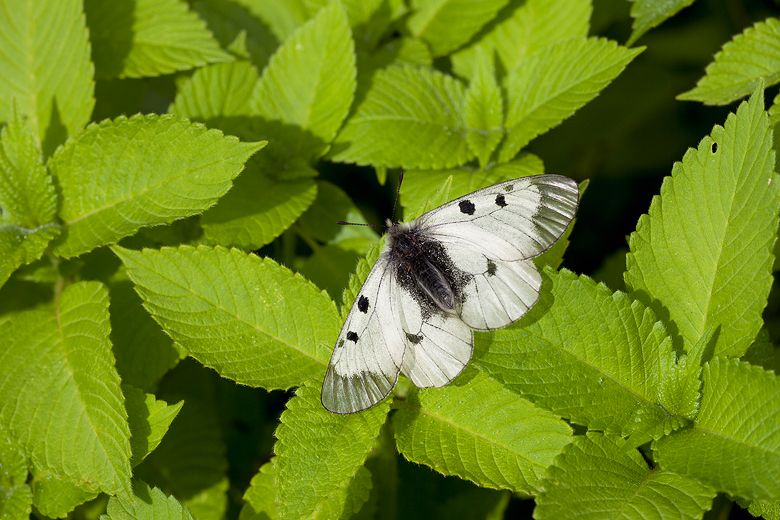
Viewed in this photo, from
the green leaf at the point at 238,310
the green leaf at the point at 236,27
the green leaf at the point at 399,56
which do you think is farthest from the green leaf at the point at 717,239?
the green leaf at the point at 236,27

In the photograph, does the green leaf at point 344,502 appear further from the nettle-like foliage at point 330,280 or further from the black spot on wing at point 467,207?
the black spot on wing at point 467,207

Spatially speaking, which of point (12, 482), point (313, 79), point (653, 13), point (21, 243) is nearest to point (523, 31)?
point (653, 13)

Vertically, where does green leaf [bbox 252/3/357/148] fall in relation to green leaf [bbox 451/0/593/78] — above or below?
below

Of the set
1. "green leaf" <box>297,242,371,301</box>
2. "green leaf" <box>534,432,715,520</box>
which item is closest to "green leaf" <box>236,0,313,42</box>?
"green leaf" <box>297,242,371,301</box>

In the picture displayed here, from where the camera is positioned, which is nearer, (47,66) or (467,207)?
(467,207)

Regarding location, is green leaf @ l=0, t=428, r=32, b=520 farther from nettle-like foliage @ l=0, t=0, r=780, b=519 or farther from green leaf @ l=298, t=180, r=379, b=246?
green leaf @ l=298, t=180, r=379, b=246

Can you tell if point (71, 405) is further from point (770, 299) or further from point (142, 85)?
point (770, 299)

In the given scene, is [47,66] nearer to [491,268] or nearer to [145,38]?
[145,38]
